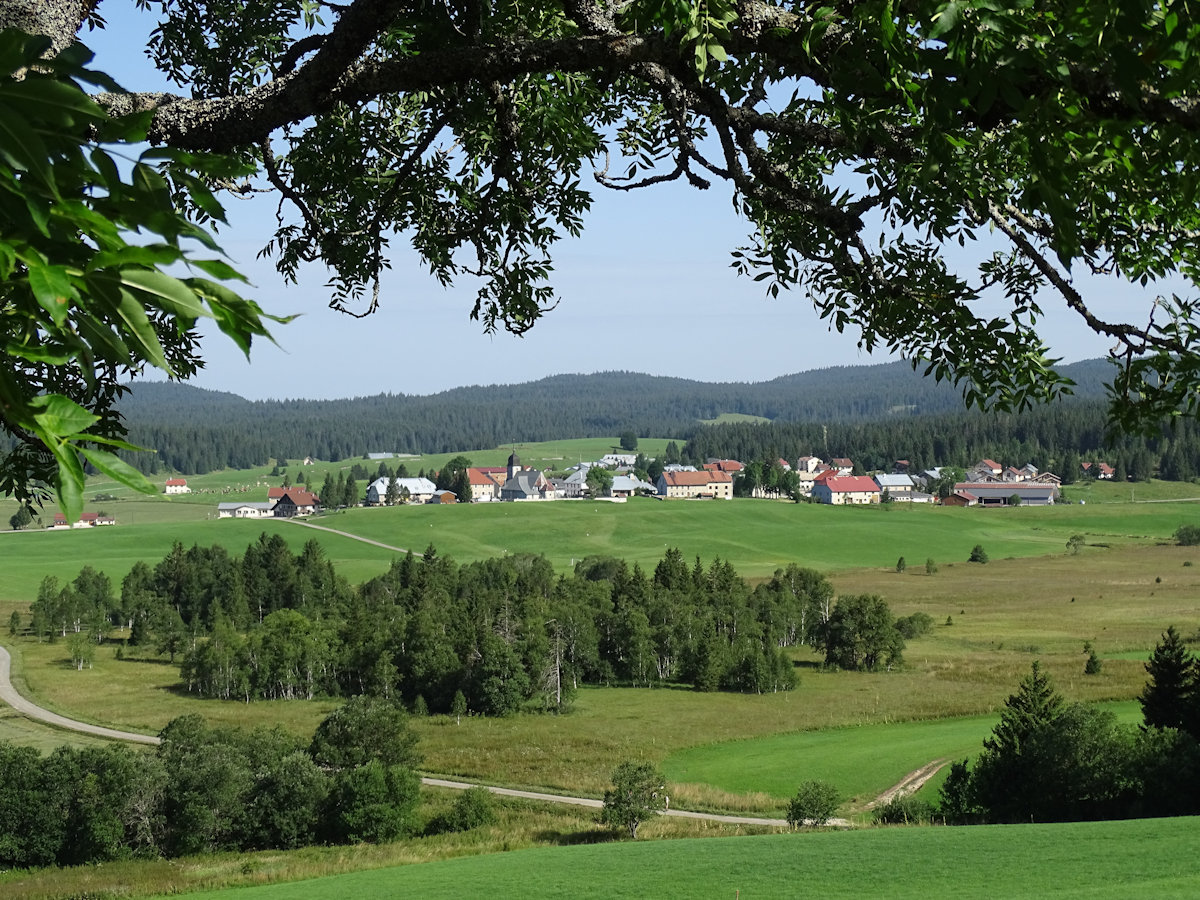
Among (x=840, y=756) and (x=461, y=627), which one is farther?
(x=461, y=627)

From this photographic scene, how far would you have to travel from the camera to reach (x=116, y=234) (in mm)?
1806

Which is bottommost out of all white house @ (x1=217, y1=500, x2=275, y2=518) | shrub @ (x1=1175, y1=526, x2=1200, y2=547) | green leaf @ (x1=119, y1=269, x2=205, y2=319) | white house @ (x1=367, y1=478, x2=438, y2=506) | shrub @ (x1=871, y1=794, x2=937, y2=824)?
→ shrub @ (x1=871, y1=794, x2=937, y2=824)

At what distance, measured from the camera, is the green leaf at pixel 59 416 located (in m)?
1.78

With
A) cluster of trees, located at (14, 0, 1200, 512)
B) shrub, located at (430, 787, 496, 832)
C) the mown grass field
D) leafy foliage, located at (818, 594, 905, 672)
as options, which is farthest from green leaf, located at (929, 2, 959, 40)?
the mown grass field

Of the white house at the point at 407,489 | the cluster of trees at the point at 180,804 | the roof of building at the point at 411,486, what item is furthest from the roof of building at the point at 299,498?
the cluster of trees at the point at 180,804

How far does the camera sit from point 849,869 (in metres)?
21.1

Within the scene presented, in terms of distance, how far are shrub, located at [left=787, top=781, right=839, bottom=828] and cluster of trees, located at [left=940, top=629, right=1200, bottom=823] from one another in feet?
13.4

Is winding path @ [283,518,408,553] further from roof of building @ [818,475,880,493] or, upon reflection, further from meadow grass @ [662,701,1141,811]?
roof of building @ [818,475,880,493]

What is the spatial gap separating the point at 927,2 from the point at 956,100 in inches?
12.1

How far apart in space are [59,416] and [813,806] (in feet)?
117

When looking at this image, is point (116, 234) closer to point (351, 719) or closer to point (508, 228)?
point (508, 228)

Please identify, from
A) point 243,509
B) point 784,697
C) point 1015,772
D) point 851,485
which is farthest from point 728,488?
point 1015,772

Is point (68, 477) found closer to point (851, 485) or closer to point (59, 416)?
point (59, 416)

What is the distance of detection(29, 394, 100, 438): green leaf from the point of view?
1.78 metres
